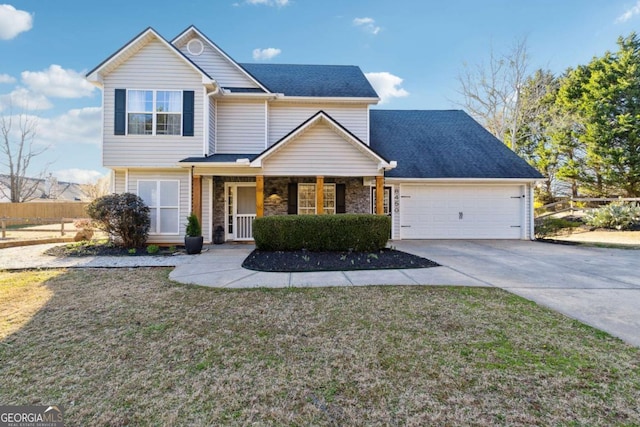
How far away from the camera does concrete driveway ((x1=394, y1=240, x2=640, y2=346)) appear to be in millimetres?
4340

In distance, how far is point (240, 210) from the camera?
1229cm

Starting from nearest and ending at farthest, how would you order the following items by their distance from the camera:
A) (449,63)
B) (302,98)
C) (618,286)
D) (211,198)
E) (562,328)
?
(562,328) → (618,286) → (211,198) → (302,98) → (449,63)

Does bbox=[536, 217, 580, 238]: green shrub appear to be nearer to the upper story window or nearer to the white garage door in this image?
the white garage door

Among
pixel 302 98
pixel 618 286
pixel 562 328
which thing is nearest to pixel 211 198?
pixel 302 98

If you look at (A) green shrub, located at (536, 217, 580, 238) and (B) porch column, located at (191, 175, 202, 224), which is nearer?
(B) porch column, located at (191, 175, 202, 224)

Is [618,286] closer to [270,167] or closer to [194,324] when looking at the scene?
[194,324]

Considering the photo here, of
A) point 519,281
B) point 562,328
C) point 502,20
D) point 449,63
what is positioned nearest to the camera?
point 562,328

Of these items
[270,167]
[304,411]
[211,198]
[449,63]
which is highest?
[449,63]

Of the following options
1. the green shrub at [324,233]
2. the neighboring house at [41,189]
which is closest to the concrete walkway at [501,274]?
the green shrub at [324,233]

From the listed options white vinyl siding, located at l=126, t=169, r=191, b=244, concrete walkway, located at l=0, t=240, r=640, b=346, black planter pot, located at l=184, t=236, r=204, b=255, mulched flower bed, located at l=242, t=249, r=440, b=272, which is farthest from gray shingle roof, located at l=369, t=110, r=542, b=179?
white vinyl siding, located at l=126, t=169, r=191, b=244

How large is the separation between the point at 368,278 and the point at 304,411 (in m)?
4.14

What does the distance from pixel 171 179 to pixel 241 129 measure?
3.26m

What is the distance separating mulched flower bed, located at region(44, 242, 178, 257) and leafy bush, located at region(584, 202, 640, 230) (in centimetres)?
1885

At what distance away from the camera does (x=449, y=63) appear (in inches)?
878
